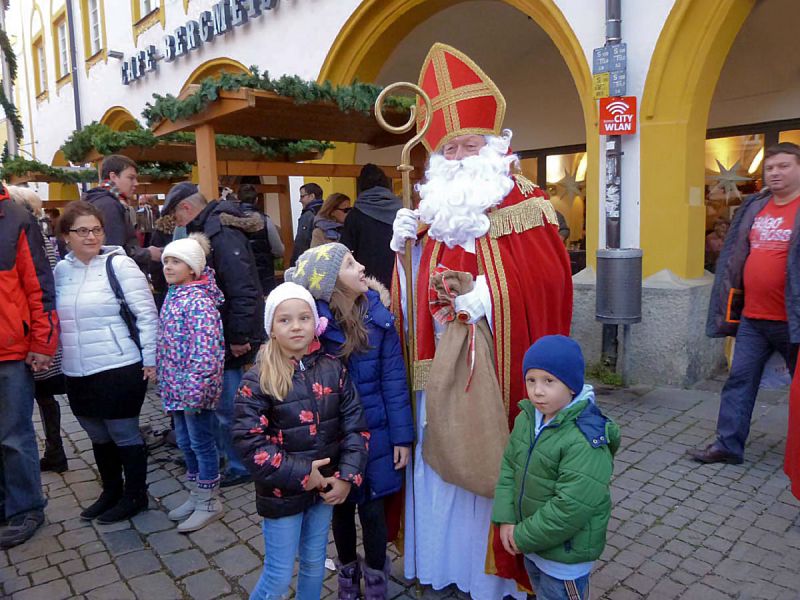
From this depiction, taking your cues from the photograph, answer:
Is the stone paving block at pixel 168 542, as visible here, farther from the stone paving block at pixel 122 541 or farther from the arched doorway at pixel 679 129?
the arched doorway at pixel 679 129

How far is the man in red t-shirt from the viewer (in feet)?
11.5

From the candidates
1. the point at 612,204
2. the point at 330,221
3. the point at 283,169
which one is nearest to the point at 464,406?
the point at 330,221

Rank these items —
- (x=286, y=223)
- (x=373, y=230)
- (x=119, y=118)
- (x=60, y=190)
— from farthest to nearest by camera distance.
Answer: (x=60, y=190), (x=119, y=118), (x=286, y=223), (x=373, y=230)

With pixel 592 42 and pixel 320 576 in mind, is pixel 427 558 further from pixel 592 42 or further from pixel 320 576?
pixel 592 42

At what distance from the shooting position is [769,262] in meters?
3.61

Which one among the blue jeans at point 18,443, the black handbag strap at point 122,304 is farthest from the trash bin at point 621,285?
the blue jeans at point 18,443

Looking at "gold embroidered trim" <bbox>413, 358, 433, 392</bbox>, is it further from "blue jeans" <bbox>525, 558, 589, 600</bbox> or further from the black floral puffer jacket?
"blue jeans" <bbox>525, 558, 589, 600</bbox>

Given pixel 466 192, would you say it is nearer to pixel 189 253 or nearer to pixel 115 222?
pixel 189 253

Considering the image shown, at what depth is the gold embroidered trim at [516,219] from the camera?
2.44 m

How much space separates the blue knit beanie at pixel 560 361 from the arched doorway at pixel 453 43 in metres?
5.20

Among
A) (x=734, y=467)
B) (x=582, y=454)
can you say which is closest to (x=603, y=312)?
(x=734, y=467)

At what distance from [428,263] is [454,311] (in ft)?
0.97

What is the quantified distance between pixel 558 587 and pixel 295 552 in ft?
3.07

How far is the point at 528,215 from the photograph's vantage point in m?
2.47
